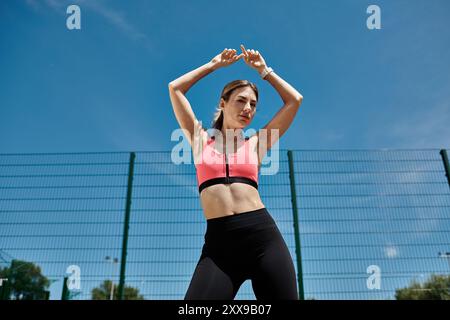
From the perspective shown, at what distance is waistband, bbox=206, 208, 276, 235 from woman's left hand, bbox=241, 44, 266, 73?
1.09 m

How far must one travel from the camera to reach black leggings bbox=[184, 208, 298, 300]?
1885 mm

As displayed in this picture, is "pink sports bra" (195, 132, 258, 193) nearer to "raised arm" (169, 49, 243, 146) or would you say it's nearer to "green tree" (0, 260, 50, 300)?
"raised arm" (169, 49, 243, 146)

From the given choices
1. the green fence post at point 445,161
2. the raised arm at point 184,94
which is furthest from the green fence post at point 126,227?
the green fence post at point 445,161

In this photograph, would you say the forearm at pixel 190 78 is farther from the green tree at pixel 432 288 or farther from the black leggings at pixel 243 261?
the green tree at pixel 432 288

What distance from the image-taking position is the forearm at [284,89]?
2.51m

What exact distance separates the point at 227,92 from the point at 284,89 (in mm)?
403

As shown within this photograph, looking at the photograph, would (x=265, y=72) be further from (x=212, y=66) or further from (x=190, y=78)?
(x=190, y=78)

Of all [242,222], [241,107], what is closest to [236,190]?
[242,222]

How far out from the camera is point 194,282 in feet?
6.29

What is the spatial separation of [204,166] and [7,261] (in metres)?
6.03
